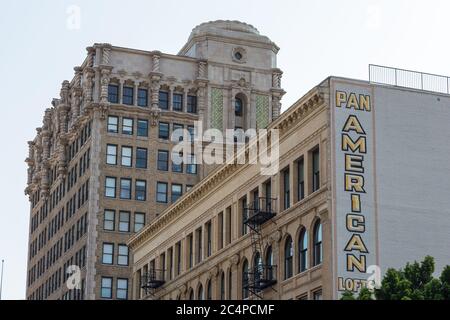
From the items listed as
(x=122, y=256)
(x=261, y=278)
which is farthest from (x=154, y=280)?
(x=122, y=256)

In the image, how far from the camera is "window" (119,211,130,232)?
106125mm

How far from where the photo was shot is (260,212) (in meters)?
59.4

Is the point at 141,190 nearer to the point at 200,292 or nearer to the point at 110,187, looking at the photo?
the point at 110,187

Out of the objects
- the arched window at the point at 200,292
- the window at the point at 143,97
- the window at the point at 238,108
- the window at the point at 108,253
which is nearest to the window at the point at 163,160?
the window at the point at 143,97

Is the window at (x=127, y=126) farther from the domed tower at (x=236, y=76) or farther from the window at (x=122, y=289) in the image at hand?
the window at (x=122, y=289)

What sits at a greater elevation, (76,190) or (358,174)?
(76,190)

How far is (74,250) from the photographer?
362ft

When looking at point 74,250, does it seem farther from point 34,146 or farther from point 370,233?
point 370,233

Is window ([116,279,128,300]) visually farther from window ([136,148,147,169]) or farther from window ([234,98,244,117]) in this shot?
window ([234,98,244,117])

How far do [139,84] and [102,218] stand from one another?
13.4 meters
